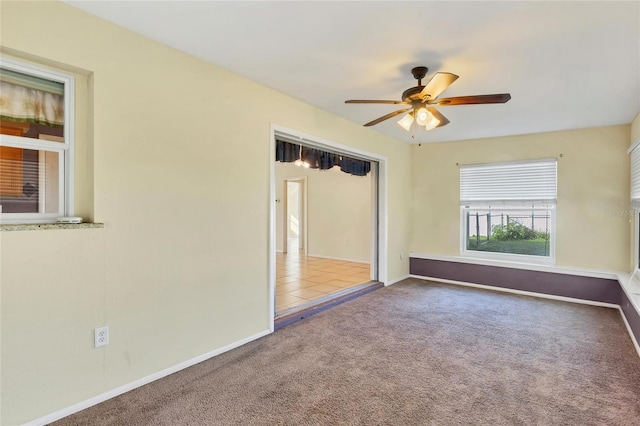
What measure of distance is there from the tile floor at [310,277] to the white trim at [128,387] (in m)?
1.02

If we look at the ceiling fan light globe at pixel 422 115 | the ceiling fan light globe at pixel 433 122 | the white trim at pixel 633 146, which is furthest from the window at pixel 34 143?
the white trim at pixel 633 146

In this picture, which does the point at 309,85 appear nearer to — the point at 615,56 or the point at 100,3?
the point at 100,3

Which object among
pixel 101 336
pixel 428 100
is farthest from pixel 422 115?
pixel 101 336

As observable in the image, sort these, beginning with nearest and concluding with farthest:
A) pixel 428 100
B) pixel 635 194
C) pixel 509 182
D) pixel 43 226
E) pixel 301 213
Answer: pixel 43 226
pixel 428 100
pixel 635 194
pixel 509 182
pixel 301 213

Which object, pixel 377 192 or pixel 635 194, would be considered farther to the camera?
pixel 377 192

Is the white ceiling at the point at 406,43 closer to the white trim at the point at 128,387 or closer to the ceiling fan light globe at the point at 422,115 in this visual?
the ceiling fan light globe at the point at 422,115

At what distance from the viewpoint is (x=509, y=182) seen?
4969 mm

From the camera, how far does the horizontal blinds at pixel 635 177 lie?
11.8 ft

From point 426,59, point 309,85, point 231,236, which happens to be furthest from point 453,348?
point 309,85

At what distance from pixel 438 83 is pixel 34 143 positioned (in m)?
2.57

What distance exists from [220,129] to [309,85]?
96 centimetres

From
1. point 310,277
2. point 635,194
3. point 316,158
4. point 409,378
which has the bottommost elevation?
point 409,378

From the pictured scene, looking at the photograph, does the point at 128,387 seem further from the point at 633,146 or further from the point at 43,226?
the point at 633,146

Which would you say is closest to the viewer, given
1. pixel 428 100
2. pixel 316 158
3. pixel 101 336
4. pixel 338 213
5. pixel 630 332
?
pixel 101 336
